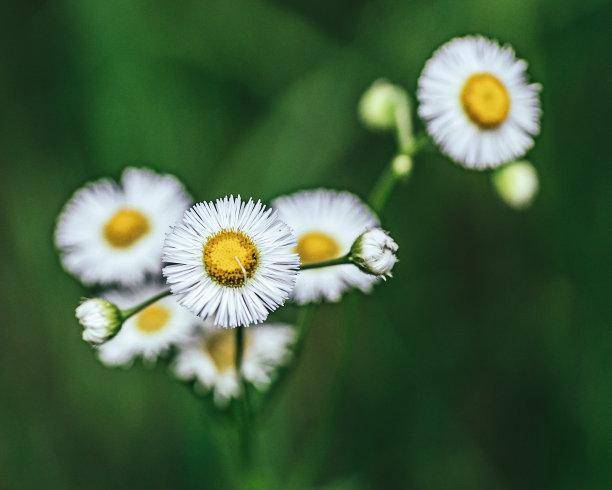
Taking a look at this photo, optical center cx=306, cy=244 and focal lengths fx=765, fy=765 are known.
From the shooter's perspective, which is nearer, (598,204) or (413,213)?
(598,204)

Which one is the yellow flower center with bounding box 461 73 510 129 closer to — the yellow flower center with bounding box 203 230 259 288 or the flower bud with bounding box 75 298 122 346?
the yellow flower center with bounding box 203 230 259 288

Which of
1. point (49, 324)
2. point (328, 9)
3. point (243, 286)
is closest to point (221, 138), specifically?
point (328, 9)

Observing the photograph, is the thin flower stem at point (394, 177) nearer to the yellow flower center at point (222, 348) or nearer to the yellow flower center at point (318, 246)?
the yellow flower center at point (318, 246)

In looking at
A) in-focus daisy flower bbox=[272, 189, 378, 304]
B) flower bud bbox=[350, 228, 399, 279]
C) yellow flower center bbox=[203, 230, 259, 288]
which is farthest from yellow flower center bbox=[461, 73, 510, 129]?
yellow flower center bbox=[203, 230, 259, 288]

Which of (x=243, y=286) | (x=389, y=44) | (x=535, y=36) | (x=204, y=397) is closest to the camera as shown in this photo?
(x=243, y=286)

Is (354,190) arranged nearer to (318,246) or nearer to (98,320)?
(318,246)

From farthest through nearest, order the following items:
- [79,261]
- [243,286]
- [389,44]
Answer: [389,44]
[79,261]
[243,286]

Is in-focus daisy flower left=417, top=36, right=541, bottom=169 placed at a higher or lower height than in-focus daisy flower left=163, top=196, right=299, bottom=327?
higher

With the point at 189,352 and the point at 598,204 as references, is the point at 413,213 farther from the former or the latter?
the point at 189,352
